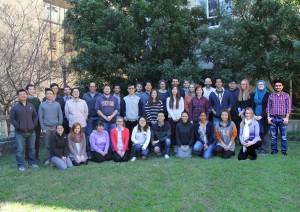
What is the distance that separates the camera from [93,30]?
44.7 feet

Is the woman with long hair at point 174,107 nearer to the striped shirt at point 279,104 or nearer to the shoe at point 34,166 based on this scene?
the striped shirt at point 279,104

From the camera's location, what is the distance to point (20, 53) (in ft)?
50.2

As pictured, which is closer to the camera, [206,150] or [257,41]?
[206,150]

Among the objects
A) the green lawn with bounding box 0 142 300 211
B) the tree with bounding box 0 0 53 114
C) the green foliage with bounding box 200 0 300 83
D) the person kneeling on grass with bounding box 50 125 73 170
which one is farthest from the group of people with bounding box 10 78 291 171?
the tree with bounding box 0 0 53 114

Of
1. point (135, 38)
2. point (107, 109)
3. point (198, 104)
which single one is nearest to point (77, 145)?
point (107, 109)

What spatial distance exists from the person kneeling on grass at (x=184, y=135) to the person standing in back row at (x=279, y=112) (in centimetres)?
199

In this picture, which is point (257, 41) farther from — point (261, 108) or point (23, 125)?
point (23, 125)

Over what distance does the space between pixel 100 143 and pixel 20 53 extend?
22.6 ft

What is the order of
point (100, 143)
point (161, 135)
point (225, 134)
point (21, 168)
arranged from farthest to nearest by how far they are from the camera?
point (161, 135)
point (100, 143)
point (225, 134)
point (21, 168)

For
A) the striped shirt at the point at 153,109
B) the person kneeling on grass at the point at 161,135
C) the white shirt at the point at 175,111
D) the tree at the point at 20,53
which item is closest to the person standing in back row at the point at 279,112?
the white shirt at the point at 175,111

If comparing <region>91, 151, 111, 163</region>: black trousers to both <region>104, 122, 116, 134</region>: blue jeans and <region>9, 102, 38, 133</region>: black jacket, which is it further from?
<region>9, 102, 38, 133</region>: black jacket

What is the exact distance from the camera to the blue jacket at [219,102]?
1051 centimetres

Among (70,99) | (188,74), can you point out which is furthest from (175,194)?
(188,74)

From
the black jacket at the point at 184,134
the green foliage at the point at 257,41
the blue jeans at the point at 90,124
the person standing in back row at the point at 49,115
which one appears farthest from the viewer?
the green foliage at the point at 257,41
